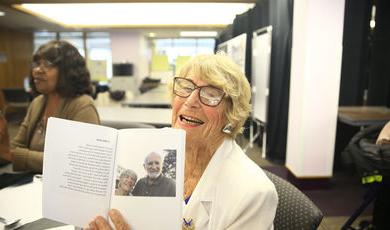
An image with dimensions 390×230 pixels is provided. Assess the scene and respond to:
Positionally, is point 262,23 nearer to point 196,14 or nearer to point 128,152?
point 196,14

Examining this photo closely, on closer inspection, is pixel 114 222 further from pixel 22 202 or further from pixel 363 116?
pixel 363 116

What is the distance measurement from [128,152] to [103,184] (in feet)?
0.37

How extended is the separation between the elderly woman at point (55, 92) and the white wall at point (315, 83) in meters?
2.21

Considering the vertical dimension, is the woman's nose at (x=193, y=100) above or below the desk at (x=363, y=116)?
above

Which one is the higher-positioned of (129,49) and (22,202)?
(129,49)

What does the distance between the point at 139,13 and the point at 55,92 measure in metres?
3.36

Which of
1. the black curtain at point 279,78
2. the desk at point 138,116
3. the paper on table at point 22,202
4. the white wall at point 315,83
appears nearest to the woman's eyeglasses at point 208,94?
the paper on table at point 22,202

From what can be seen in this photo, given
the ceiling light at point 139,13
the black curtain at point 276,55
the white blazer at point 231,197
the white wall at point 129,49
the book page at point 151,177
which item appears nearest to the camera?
the book page at point 151,177

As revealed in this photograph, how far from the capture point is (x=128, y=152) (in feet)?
2.37

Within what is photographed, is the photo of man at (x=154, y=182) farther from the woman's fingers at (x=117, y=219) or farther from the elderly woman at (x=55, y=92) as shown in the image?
the elderly woman at (x=55, y=92)

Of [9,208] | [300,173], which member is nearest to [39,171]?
Answer: [9,208]

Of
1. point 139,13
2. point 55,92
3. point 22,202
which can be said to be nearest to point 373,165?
point 22,202

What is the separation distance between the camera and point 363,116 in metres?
2.83

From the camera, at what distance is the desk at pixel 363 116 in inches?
104
